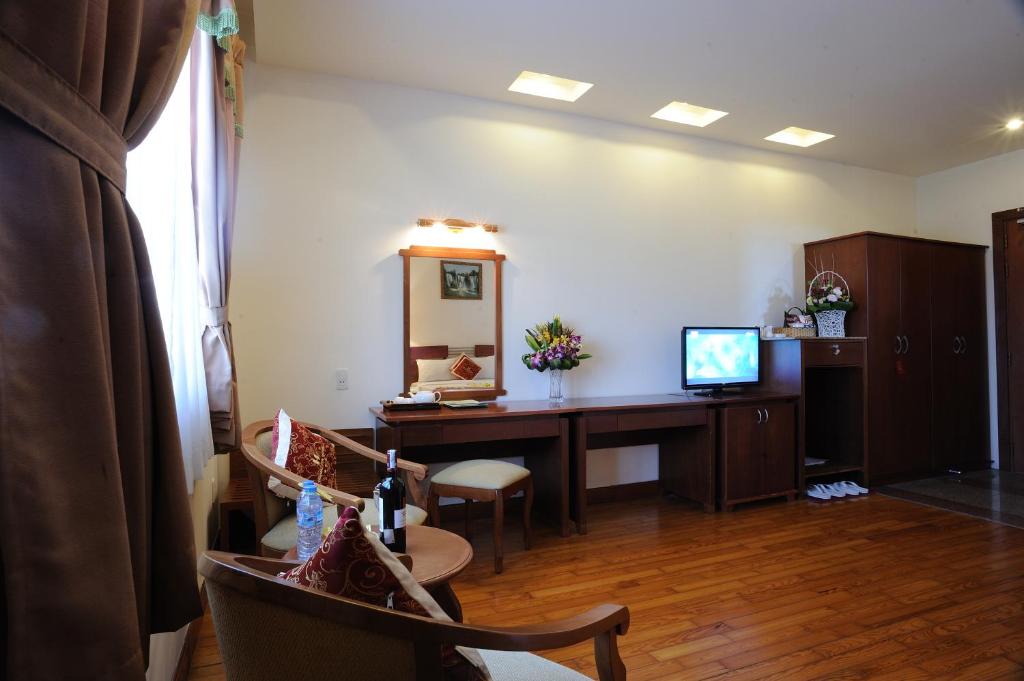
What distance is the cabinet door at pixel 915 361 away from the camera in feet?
15.8

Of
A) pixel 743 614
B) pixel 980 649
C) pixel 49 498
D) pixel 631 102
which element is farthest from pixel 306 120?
pixel 980 649

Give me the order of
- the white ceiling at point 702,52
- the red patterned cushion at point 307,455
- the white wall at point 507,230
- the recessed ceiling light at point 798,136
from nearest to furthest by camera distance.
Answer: the red patterned cushion at point 307,455
the white ceiling at point 702,52
the white wall at point 507,230
the recessed ceiling light at point 798,136

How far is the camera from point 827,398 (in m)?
4.93

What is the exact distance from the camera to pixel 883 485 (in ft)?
15.4

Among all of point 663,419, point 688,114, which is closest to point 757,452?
point 663,419

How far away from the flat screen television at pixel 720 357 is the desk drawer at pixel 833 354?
380 millimetres

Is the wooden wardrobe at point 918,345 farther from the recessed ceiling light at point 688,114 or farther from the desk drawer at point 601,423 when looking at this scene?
the desk drawer at point 601,423

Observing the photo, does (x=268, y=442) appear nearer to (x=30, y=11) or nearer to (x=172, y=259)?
(x=172, y=259)

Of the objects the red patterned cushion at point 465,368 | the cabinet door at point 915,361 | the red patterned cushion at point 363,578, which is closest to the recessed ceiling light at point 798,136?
the cabinet door at point 915,361

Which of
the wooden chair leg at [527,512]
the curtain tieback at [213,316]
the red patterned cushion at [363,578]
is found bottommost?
the wooden chair leg at [527,512]

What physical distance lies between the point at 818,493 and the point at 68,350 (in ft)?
15.8

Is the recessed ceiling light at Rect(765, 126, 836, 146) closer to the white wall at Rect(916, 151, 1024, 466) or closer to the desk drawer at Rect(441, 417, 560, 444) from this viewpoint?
the white wall at Rect(916, 151, 1024, 466)

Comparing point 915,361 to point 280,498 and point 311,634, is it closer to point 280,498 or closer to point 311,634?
point 280,498

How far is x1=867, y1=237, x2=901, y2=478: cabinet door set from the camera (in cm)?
464
